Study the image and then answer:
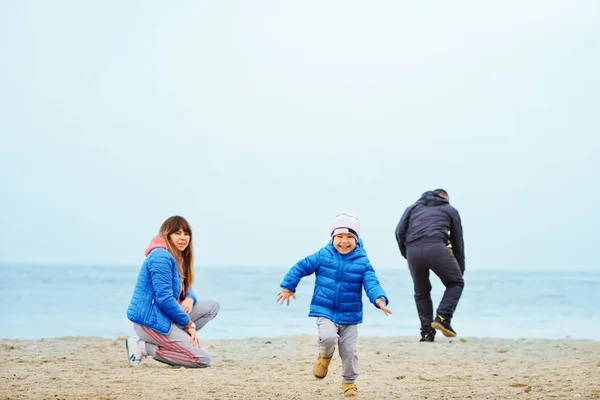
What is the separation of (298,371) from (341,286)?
1534mm

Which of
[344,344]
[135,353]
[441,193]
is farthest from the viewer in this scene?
[441,193]

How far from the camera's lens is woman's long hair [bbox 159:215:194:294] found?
234 inches

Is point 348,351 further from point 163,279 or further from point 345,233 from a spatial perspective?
point 163,279

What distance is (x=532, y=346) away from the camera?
826cm

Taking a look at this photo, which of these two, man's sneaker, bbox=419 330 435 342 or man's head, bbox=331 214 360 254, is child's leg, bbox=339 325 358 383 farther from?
man's sneaker, bbox=419 330 435 342

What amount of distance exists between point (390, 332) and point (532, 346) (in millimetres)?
4201

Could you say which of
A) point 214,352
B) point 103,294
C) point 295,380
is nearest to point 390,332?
point 214,352

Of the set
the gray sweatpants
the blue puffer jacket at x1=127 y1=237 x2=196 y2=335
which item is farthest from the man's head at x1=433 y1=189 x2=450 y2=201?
the blue puffer jacket at x1=127 y1=237 x2=196 y2=335

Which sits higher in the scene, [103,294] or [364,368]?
[103,294]

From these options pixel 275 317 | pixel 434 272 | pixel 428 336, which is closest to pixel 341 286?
pixel 434 272

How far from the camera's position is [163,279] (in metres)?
5.79

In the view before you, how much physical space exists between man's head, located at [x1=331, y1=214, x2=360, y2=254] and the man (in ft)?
11.6

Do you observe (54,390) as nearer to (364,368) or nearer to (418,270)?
(364,368)

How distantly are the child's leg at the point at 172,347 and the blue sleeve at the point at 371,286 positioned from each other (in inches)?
68.9
